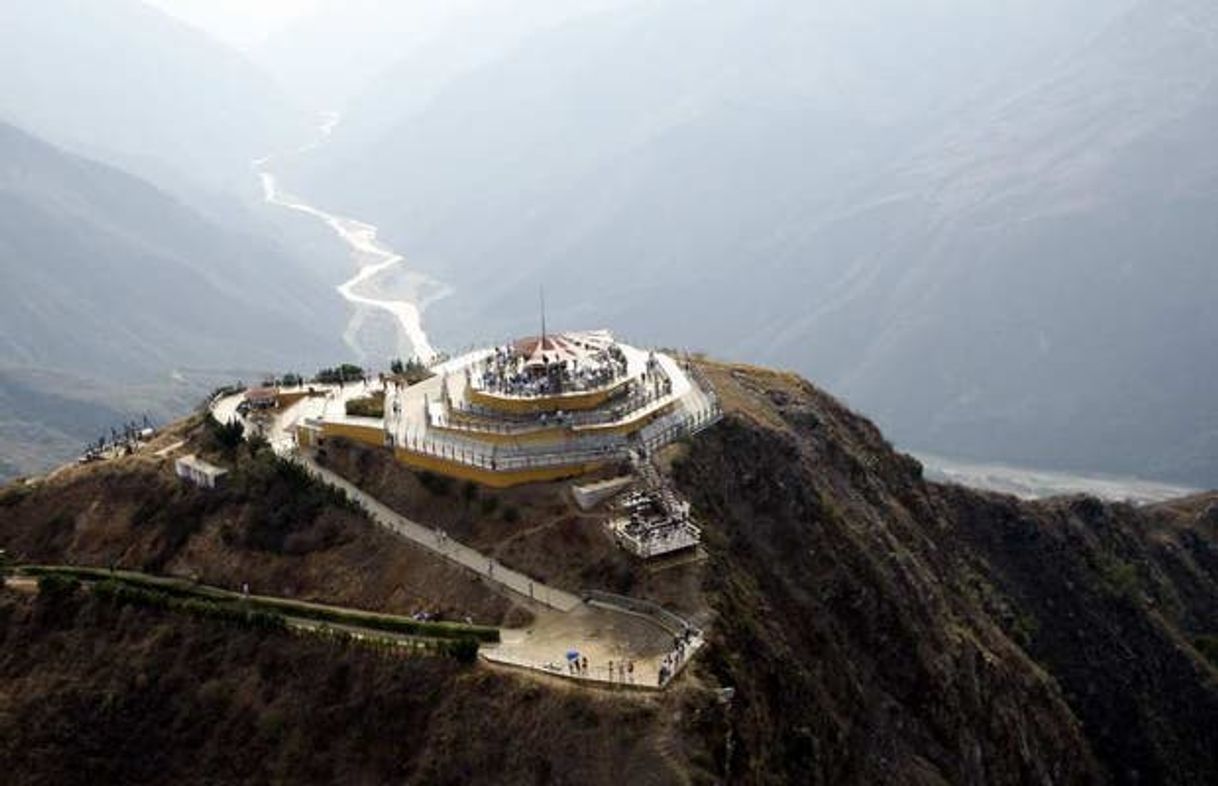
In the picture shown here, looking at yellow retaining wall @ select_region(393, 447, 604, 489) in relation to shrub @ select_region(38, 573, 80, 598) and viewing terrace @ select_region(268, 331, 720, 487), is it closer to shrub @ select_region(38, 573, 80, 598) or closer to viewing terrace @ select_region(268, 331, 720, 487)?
viewing terrace @ select_region(268, 331, 720, 487)

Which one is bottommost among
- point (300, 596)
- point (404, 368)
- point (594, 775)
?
point (594, 775)

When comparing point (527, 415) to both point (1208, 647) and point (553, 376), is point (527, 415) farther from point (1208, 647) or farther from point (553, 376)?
point (1208, 647)

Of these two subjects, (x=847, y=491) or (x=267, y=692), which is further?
(x=847, y=491)

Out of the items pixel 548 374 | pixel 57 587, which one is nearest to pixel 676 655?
pixel 548 374

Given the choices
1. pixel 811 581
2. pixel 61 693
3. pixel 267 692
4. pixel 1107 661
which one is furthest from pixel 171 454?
pixel 1107 661

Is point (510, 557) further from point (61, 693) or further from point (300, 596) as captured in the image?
point (61, 693)

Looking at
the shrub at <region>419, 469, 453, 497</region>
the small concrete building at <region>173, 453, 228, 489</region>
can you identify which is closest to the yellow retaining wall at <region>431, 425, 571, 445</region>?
the shrub at <region>419, 469, 453, 497</region>
